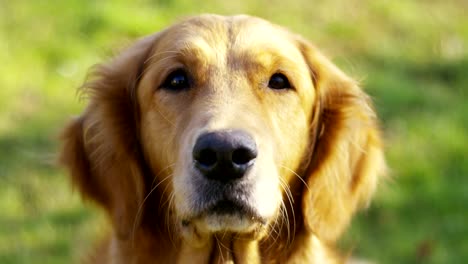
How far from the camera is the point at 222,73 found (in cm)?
462

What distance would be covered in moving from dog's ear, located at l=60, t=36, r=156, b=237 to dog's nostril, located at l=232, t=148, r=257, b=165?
35.1 inches

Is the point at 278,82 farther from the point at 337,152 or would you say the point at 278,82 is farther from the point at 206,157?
the point at 206,157

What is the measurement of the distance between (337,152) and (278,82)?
526 millimetres

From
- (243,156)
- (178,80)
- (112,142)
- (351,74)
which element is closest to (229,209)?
(243,156)

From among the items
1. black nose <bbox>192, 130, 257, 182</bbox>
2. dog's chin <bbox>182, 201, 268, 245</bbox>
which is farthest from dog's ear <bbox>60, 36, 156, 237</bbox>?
black nose <bbox>192, 130, 257, 182</bbox>

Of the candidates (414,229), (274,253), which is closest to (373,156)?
(274,253)

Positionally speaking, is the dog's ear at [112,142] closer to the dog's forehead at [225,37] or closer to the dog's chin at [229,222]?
the dog's forehead at [225,37]

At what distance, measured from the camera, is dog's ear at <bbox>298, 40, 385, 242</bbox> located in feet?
15.9

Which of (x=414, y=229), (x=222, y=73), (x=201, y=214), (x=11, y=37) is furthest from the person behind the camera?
(x=11, y=37)

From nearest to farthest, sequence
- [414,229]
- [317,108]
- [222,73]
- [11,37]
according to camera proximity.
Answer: [222,73] → [317,108] → [414,229] → [11,37]

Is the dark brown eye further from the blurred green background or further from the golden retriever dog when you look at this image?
the blurred green background

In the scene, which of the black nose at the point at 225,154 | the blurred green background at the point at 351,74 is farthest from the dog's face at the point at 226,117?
the blurred green background at the point at 351,74

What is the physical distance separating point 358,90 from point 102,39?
419 centimetres

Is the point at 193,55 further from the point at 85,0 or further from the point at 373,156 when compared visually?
the point at 85,0
